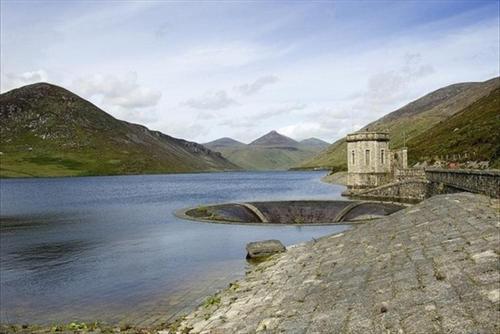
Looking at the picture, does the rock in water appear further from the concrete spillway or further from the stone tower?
the stone tower

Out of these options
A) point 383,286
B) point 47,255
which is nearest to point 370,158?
point 47,255

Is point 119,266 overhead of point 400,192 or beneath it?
beneath

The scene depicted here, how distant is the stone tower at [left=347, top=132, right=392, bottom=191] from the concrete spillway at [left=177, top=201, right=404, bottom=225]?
21.0 m

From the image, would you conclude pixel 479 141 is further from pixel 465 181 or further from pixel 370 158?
pixel 465 181

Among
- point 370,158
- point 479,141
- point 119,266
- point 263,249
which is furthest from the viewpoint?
point 479,141

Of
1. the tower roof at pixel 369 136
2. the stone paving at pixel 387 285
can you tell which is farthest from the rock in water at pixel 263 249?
the tower roof at pixel 369 136

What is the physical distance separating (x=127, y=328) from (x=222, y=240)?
21892 millimetres

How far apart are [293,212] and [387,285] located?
Result: 39.5m

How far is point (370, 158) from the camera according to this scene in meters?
71.9

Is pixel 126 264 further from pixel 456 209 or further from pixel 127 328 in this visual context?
pixel 456 209

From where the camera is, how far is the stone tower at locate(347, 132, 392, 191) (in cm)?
7175

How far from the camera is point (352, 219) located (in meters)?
47.5

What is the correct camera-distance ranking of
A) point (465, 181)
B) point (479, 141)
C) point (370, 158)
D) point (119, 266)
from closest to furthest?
point (119, 266) → point (465, 181) → point (370, 158) → point (479, 141)

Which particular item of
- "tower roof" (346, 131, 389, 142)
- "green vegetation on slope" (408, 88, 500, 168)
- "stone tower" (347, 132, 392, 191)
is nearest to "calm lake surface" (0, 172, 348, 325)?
"stone tower" (347, 132, 392, 191)
